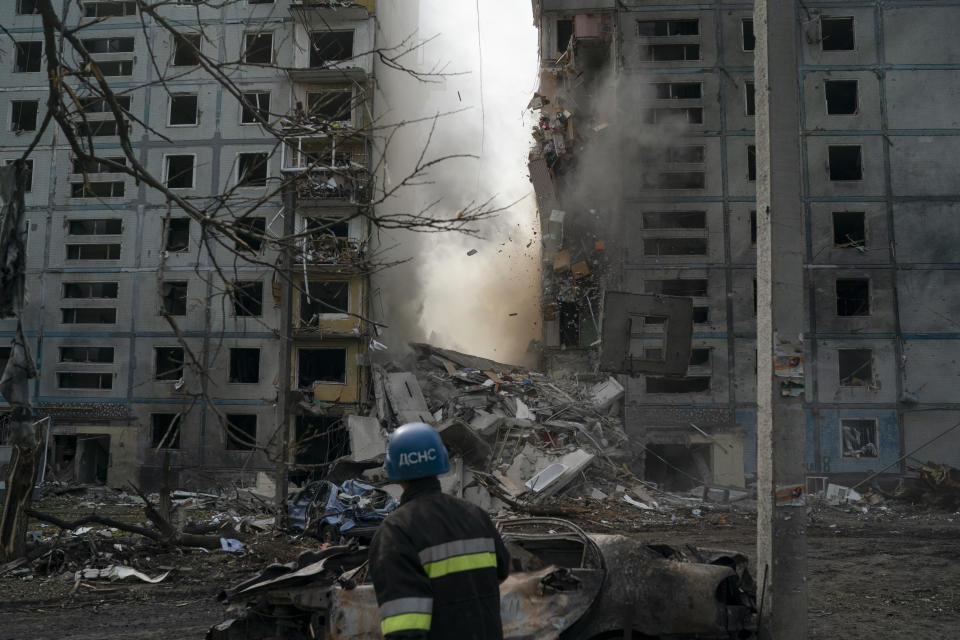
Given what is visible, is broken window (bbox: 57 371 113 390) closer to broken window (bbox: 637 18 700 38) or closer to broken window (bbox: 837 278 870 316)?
broken window (bbox: 637 18 700 38)

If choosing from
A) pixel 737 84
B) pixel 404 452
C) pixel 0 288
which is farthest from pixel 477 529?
pixel 737 84

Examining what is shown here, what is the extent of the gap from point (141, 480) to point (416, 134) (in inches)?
781

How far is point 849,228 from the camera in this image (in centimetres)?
2650

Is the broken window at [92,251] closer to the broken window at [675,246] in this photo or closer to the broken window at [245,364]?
the broken window at [245,364]

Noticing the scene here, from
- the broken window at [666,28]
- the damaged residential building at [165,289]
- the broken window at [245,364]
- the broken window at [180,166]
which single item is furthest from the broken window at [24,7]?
the broken window at [666,28]

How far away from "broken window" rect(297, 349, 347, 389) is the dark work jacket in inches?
1024

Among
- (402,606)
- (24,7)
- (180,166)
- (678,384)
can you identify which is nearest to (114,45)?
(24,7)

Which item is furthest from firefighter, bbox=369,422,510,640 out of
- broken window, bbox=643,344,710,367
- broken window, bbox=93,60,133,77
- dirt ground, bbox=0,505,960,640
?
broken window, bbox=93,60,133,77

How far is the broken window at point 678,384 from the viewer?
25344mm

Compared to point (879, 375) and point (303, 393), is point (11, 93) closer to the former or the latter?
point (303, 393)

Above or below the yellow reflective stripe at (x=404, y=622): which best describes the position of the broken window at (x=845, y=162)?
above

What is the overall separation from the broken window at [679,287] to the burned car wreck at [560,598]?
20721 millimetres

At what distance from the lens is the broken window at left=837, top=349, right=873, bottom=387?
982 inches

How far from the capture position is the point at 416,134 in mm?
35719
